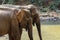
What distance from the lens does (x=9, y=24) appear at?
3.89 m

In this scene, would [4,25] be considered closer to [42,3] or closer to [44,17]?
[44,17]

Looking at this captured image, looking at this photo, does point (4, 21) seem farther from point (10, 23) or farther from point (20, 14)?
point (20, 14)

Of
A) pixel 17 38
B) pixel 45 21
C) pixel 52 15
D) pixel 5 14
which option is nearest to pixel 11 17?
pixel 5 14

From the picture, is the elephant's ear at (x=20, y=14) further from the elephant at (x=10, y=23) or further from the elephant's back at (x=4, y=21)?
the elephant's back at (x=4, y=21)

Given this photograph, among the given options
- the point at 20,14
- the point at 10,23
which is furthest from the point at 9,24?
the point at 20,14

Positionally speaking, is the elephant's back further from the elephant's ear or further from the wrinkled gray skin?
the elephant's ear

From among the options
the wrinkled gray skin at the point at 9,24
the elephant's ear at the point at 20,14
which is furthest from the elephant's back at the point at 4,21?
the elephant's ear at the point at 20,14

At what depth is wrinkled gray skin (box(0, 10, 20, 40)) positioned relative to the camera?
3.83 m

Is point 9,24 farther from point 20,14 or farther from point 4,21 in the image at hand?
point 20,14

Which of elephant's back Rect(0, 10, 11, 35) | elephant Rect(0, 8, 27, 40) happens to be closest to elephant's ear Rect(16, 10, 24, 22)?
elephant Rect(0, 8, 27, 40)

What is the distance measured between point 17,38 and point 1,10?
51 centimetres

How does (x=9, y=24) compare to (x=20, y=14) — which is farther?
(x=20, y=14)

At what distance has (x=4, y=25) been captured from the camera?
385 centimetres

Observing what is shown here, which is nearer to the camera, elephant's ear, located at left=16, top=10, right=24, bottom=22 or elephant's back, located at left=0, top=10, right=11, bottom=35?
elephant's back, located at left=0, top=10, right=11, bottom=35
